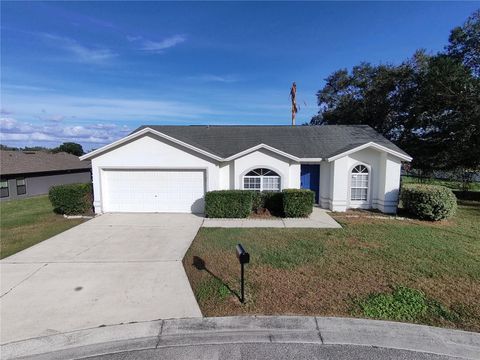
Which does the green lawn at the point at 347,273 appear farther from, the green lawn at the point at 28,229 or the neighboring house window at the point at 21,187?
the neighboring house window at the point at 21,187

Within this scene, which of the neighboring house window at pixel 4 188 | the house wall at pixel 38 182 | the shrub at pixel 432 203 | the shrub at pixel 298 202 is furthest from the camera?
the house wall at pixel 38 182

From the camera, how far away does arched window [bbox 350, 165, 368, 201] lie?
13.2 meters

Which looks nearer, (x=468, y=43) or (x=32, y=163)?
(x=468, y=43)

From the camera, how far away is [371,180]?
13.3m

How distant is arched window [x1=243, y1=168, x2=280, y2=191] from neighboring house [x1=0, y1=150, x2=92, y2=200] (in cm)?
1988

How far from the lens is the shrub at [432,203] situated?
1094 centimetres

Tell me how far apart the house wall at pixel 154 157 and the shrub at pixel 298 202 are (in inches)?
131

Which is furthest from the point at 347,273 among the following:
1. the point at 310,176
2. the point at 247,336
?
the point at 310,176

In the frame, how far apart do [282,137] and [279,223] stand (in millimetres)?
7041

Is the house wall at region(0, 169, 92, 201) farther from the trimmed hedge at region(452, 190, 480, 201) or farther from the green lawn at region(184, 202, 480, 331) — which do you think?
the trimmed hedge at region(452, 190, 480, 201)

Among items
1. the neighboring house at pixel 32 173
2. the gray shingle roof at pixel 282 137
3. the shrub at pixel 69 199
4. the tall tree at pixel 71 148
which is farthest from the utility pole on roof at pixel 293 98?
the tall tree at pixel 71 148

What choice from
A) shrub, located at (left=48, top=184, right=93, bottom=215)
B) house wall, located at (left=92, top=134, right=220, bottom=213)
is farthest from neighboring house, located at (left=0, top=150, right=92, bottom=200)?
house wall, located at (left=92, top=134, right=220, bottom=213)

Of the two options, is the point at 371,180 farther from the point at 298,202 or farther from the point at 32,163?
the point at 32,163

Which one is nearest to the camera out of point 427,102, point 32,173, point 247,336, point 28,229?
point 247,336
